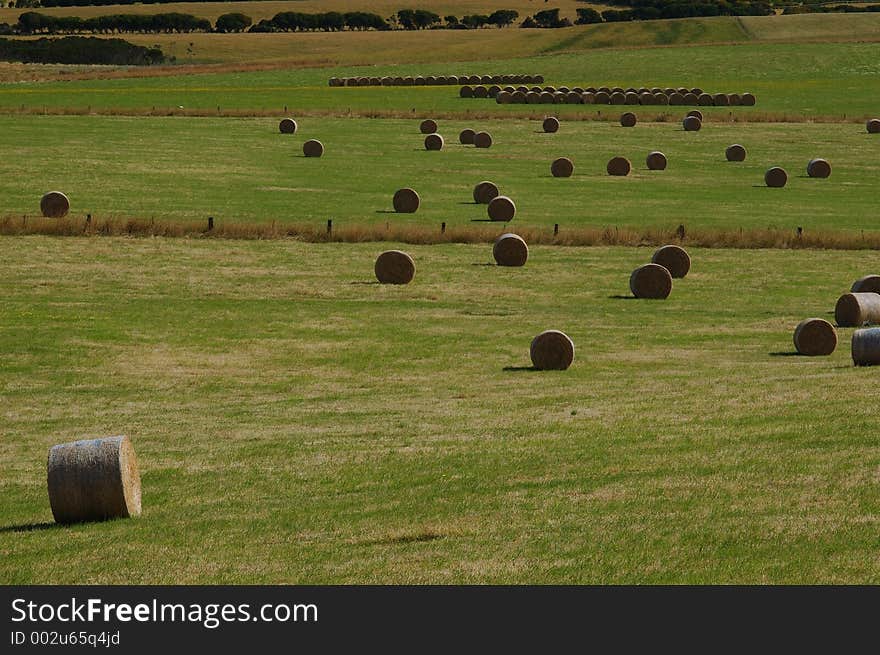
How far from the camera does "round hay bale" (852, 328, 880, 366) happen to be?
3050 cm

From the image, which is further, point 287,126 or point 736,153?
point 287,126

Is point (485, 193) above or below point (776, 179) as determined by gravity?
above

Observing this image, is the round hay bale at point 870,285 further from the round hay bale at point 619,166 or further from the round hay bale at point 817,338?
the round hay bale at point 619,166

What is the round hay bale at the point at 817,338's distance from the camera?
3359 centimetres

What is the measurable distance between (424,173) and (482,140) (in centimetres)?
1331

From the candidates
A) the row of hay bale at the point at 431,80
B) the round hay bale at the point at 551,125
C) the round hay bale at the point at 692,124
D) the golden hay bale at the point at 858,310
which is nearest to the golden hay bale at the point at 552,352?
the golden hay bale at the point at 858,310

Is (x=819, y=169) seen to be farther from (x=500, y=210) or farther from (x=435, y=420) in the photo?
(x=435, y=420)

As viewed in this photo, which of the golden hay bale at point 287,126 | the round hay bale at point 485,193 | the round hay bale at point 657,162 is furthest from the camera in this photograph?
the golden hay bale at point 287,126

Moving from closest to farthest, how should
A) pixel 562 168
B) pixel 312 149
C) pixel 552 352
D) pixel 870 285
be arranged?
pixel 552 352
pixel 870 285
pixel 562 168
pixel 312 149

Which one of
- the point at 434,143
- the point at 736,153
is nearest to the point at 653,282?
the point at 736,153

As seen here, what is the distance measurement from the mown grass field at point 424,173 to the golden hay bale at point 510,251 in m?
8.05

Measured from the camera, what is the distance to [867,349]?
30.5 meters
